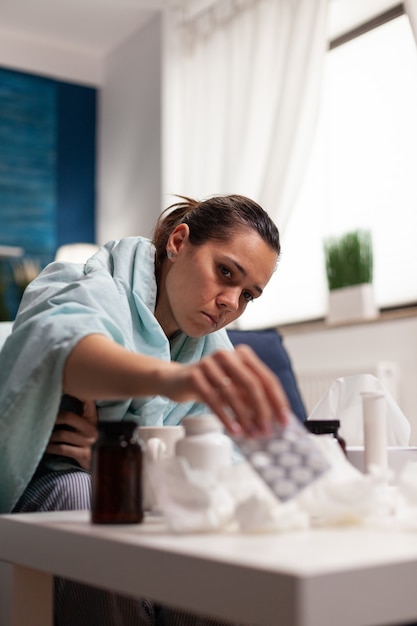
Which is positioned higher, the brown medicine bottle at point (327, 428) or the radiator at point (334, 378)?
the brown medicine bottle at point (327, 428)

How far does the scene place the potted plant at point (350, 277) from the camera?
3408mm

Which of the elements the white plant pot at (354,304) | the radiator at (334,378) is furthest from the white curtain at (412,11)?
the radiator at (334,378)

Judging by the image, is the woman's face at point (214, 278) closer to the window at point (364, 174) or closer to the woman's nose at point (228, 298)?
the woman's nose at point (228, 298)

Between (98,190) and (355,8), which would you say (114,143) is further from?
(355,8)

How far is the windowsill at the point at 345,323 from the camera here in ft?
10.8

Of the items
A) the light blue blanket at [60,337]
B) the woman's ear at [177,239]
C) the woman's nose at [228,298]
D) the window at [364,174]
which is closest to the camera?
the light blue blanket at [60,337]

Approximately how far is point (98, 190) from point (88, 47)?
0.78 m

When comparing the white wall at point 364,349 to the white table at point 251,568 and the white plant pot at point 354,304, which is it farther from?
the white table at point 251,568

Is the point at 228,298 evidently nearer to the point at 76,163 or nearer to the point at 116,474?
the point at 116,474

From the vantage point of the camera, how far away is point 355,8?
3.75m

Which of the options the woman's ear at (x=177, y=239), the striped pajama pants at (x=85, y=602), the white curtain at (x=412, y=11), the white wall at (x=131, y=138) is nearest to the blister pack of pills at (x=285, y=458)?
the striped pajama pants at (x=85, y=602)

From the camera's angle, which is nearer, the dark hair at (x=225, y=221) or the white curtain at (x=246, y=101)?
the dark hair at (x=225, y=221)

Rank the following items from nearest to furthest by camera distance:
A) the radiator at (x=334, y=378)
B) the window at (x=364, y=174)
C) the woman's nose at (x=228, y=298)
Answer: the woman's nose at (x=228, y=298) < the radiator at (x=334, y=378) < the window at (x=364, y=174)

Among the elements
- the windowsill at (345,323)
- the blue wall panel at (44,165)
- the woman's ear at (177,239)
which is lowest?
the windowsill at (345,323)
